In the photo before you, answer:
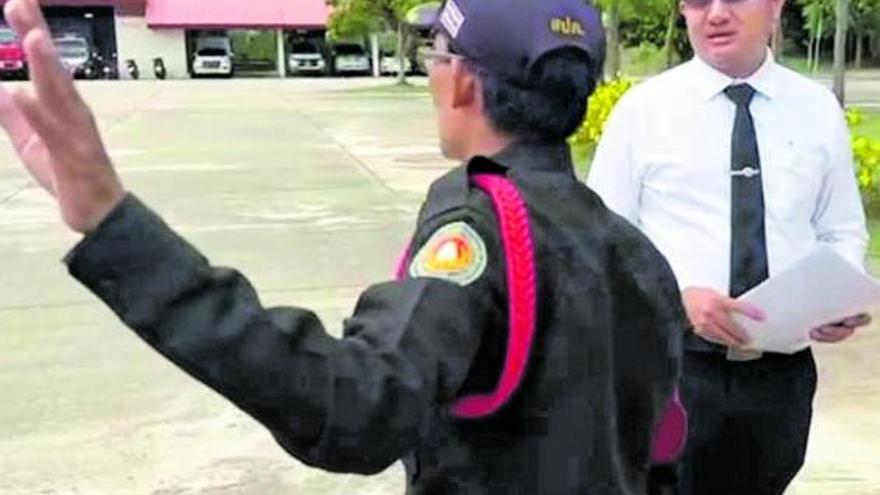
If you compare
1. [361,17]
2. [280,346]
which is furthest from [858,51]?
[280,346]

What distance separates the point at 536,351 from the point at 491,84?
0.28 m

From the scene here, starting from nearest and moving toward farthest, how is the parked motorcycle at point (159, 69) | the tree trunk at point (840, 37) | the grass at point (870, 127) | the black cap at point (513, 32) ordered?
the black cap at point (513, 32) → the tree trunk at point (840, 37) → the grass at point (870, 127) → the parked motorcycle at point (159, 69)

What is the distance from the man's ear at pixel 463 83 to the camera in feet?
4.35

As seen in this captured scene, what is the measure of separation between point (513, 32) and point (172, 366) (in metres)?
3.12

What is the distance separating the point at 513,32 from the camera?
4.28ft

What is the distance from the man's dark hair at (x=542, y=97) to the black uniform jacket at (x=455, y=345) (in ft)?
0.08

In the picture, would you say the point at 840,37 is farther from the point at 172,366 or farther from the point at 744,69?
the point at 744,69

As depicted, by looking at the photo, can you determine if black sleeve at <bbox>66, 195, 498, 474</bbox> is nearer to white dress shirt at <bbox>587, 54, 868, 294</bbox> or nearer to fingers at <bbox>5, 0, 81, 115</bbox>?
fingers at <bbox>5, 0, 81, 115</bbox>

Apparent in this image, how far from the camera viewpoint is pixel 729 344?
2248 millimetres

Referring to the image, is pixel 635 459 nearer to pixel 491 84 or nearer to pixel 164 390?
pixel 491 84

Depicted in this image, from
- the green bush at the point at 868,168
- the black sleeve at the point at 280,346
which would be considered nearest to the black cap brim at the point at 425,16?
the black sleeve at the point at 280,346

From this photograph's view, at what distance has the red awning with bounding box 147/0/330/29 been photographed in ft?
156

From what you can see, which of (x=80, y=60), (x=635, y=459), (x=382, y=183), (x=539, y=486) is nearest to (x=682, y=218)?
(x=635, y=459)

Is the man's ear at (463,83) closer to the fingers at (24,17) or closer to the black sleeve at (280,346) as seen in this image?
the black sleeve at (280,346)
